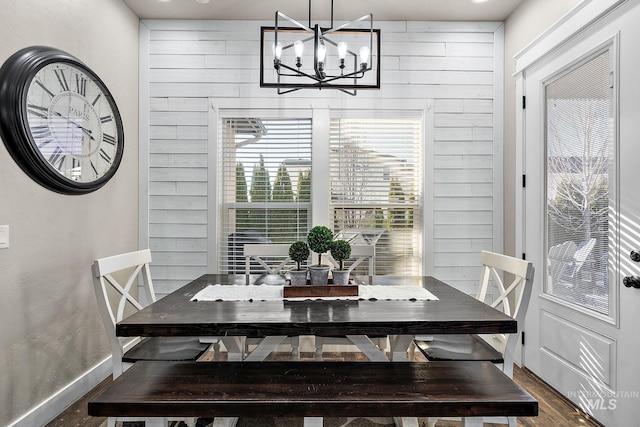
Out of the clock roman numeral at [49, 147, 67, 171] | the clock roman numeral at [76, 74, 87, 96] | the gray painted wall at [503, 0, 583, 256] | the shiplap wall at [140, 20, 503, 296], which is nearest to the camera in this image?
the clock roman numeral at [49, 147, 67, 171]

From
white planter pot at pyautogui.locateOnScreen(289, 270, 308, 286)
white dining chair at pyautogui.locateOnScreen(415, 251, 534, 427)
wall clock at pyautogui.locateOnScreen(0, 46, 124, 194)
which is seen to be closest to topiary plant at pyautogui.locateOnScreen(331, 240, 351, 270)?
white planter pot at pyautogui.locateOnScreen(289, 270, 308, 286)

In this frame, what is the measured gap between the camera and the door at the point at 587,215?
79.5 inches

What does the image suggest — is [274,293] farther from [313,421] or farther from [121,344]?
[121,344]

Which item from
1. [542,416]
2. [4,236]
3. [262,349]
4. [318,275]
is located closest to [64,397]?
[4,236]

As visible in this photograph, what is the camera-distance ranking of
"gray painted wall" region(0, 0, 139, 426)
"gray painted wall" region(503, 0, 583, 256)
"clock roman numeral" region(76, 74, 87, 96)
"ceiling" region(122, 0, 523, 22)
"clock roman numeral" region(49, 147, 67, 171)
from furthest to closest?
1. "ceiling" region(122, 0, 523, 22)
2. "gray painted wall" region(503, 0, 583, 256)
3. "clock roman numeral" region(76, 74, 87, 96)
4. "clock roman numeral" region(49, 147, 67, 171)
5. "gray painted wall" region(0, 0, 139, 426)

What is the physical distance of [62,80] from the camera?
94.6 inches

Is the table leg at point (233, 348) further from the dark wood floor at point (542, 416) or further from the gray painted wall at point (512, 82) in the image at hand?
the gray painted wall at point (512, 82)

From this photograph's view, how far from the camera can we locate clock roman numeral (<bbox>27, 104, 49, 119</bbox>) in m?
2.12

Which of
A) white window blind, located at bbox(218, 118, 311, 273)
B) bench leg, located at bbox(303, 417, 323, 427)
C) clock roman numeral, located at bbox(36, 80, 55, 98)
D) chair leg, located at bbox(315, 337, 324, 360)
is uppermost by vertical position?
clock roman numeral, located at bbox(36, 80, 55, 98)

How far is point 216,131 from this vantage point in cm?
341

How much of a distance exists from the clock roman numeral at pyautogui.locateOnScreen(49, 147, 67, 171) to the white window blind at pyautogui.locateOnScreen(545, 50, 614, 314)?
319 cm

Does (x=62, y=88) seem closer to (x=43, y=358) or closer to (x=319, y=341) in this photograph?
(x=43, y=358)

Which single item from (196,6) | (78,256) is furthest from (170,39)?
(78,256)

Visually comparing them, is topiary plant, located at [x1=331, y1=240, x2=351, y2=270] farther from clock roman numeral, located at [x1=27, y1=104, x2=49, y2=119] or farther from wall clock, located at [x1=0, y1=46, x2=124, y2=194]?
clock roman numeral, located at [x1=27, y1=104, x2=49, y2=119]
